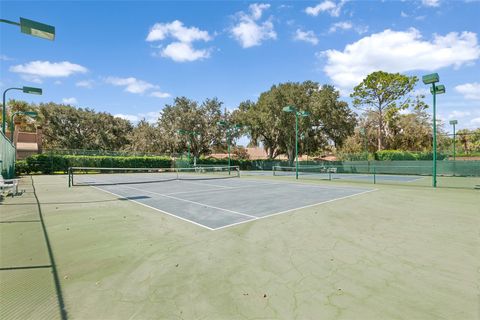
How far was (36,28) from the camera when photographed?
643 cm

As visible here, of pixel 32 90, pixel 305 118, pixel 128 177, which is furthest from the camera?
pixel 305 118

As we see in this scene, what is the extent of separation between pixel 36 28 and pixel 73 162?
102ft

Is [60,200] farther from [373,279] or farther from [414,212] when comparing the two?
[414,212]

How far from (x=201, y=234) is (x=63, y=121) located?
60440mm

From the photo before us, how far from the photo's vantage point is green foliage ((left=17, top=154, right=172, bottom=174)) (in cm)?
2948

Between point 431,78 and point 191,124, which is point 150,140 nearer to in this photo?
point 191,124

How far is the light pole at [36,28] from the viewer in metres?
6.23

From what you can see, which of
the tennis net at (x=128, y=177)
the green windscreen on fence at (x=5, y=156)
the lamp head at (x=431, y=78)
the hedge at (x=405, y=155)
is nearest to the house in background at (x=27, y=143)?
the tennis net at (x=128, y=177)

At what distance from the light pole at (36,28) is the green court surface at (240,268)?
4795mm

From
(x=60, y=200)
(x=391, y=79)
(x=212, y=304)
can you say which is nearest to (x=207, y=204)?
(x=60, y=200)

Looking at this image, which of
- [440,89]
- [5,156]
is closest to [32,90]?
[5,156]

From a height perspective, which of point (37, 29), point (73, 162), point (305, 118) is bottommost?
point (73, 162)

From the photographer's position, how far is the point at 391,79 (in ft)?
124

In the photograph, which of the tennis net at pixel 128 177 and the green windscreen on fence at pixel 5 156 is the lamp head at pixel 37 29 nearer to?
the green windscreen on fence at pixel 5 156
